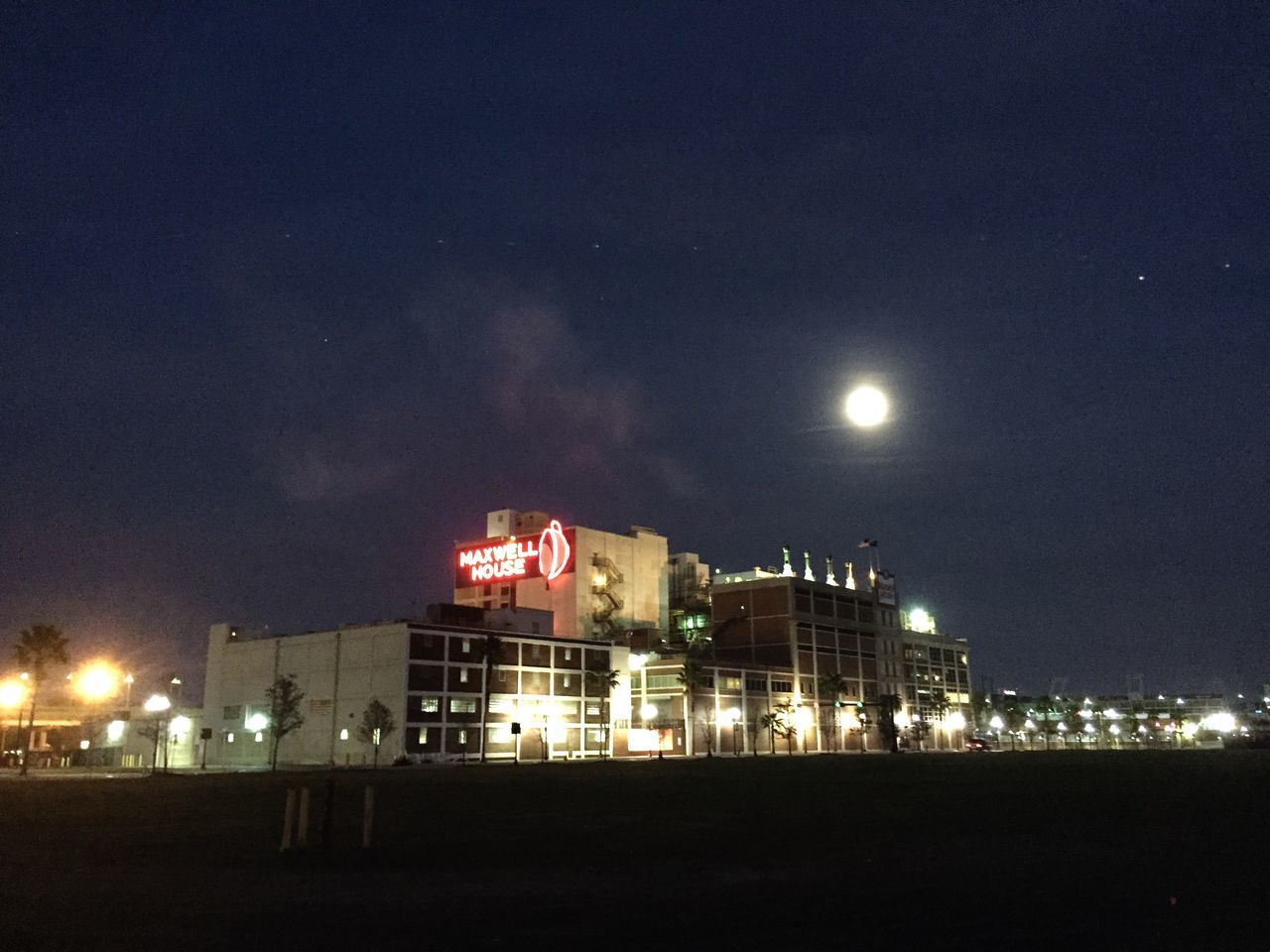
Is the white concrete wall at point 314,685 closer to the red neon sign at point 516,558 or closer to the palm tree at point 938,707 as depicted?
the red neon sign at point 516,558

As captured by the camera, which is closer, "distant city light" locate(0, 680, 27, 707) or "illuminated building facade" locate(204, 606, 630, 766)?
"illuminated building facade" locate(204, 606, 630, 766)

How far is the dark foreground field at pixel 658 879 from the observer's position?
11789 mm

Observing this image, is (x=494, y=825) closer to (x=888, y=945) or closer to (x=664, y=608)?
(x=888, y=945)

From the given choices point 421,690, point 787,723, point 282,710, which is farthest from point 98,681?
point 787,723

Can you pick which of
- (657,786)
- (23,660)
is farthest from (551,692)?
(657,786)

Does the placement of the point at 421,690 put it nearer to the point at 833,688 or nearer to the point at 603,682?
the point at 603,682

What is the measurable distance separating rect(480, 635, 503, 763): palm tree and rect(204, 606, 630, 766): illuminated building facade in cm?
24

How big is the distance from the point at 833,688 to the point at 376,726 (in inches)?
3052

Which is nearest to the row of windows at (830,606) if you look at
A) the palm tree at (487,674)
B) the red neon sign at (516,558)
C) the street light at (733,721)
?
the street light at (733,721)

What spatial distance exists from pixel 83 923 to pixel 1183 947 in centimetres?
1353

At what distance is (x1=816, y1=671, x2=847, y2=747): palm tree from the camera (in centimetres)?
14912

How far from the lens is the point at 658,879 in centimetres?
1622

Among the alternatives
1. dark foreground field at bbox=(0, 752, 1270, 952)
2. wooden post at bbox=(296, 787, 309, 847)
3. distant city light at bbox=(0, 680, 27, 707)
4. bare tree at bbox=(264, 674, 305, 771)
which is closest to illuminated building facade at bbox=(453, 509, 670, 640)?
bare tree at bbox=(264, 674, 305, 771)

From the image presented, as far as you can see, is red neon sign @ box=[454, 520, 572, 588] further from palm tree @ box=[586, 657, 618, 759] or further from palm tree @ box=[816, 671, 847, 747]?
palm tree @ box=[816, 671, 847, 747]
